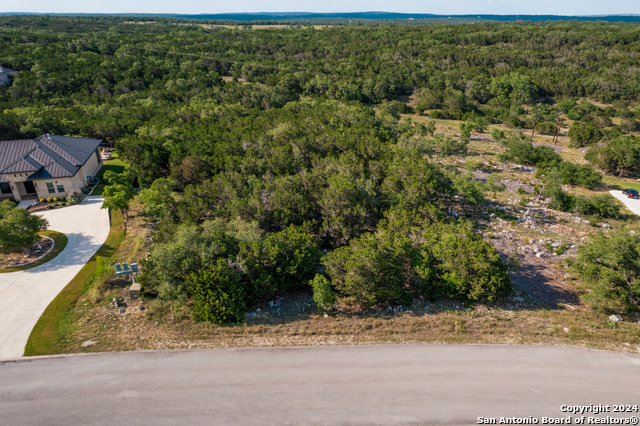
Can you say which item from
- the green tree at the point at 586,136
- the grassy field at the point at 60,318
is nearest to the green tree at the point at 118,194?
the grassy field at the point at 60,318

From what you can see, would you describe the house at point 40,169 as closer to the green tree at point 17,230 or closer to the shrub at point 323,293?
the green tree at point 17,230

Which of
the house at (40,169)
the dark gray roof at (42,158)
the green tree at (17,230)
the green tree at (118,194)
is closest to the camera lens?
the green tree at (17,230)

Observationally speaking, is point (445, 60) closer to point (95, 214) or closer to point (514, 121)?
point (514, 121)

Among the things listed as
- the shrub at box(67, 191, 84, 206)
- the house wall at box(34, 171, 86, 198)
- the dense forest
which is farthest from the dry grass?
the house wall at box(34, 171, 86, 198)

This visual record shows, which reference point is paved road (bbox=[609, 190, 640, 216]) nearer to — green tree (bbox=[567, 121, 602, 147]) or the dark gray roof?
green tree (bbox=[567, 121, 602, 147])

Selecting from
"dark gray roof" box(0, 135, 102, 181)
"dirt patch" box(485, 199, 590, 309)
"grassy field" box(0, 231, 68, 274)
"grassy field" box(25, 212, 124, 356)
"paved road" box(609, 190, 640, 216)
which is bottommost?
"dirt patch" box(485, 199, 590, 309)

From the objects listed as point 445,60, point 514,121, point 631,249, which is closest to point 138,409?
point 631,249

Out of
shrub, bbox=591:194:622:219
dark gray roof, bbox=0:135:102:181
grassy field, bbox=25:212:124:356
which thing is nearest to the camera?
grassy field, bbox=25:212:124:356

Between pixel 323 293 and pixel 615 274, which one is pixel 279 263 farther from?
pixel 615 274
